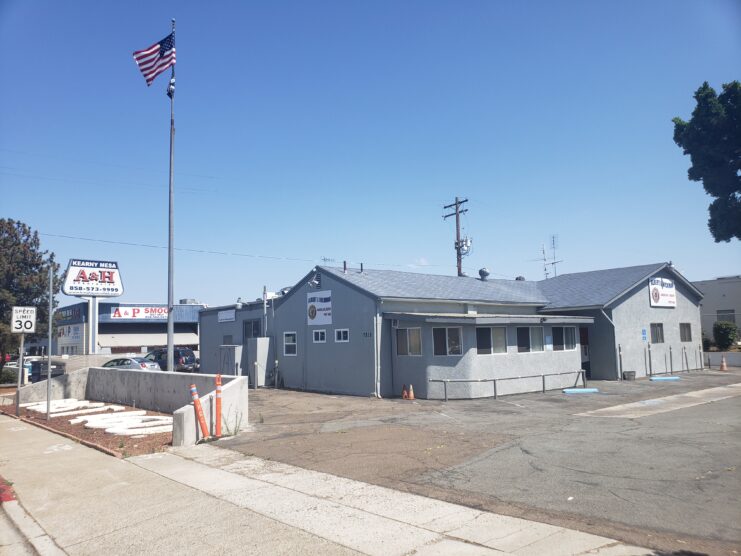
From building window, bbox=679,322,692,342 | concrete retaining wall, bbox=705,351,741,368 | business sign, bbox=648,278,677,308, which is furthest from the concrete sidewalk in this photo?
concrete retaining wall, bbox=705,351,741,368

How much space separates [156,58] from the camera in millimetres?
19938

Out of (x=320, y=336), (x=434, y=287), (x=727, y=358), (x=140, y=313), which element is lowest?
(x=727, y=358)

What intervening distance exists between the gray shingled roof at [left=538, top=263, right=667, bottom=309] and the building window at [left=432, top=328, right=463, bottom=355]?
28.6ft

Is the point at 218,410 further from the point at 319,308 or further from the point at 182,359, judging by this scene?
the point at 182,359

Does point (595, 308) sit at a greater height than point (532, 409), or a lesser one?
greater

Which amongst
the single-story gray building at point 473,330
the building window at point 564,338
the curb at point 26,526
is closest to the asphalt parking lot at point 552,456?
the single-story gray building at point 473,330

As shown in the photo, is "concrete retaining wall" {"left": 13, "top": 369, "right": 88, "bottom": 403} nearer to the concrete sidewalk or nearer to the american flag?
the american flag

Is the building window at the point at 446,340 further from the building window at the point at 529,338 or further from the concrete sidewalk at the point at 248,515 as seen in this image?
the concrete sidewalk at the point at 248,515

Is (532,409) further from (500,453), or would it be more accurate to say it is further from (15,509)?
(15,509)

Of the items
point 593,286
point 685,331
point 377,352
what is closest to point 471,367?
point 377,352

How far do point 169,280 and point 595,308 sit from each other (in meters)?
18.0

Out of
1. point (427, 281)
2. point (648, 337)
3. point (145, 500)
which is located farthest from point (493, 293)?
point (145, 500)

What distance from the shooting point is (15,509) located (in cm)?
793

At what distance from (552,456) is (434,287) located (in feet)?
49.7
